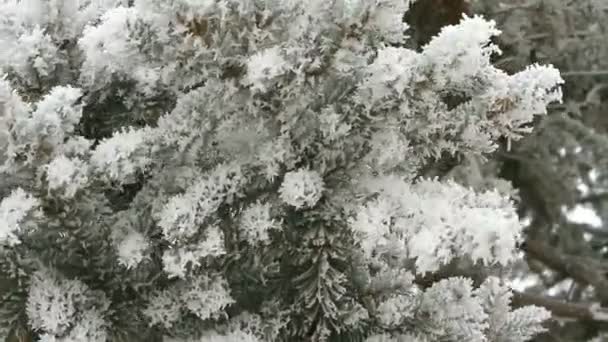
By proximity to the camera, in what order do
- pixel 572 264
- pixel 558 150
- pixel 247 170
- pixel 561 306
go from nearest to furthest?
pixel 247 170 < pixel 561 306 < pixel 572 264 < pixel 558 150

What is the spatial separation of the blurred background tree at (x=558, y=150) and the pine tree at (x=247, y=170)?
1.06 m

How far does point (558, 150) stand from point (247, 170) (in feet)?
8.37

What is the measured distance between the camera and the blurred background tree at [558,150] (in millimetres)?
2531

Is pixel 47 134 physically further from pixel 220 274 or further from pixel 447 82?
pixel 447 82

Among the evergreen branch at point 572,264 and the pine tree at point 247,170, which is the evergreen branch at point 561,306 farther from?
the pine tree at point 247,170

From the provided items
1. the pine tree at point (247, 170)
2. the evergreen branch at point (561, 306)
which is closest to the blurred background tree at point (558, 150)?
the evergreen branch at point (561, 306)

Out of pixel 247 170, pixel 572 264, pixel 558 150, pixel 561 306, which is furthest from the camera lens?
pixel 558 150

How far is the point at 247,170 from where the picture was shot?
0.97 m

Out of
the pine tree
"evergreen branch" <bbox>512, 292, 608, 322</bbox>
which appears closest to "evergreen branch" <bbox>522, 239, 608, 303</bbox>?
"evergreen branch" <bbox>512, 292, 608, 322</bbox>

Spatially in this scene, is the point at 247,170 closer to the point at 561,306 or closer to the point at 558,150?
the point at 561,306

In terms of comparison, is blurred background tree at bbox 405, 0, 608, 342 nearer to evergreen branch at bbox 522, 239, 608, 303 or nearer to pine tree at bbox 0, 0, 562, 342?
evergreen branch at bbox 522, 239, 608, 303

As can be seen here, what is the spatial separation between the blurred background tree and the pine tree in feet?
3.47

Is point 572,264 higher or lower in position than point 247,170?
higher

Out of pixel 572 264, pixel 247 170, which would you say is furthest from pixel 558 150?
pixel 247 170
